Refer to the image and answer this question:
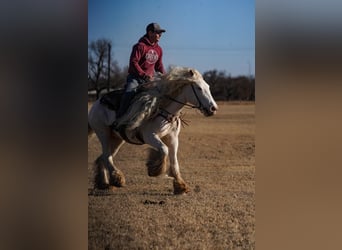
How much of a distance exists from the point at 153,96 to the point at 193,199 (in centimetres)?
85

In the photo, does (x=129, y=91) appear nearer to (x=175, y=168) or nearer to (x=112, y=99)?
(x=112, y=99)

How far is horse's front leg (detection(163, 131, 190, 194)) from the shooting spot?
3.92 metres

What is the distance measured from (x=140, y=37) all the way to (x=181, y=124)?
0.73 metres

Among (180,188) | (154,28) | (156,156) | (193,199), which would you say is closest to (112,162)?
(156,156)

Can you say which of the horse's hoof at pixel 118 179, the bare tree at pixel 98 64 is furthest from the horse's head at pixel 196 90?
→ the horse's hoof at pixel 118 179

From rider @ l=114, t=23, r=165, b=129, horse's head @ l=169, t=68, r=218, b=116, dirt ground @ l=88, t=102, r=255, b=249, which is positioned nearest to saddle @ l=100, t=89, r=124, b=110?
rider @ l=114, t=23, r=165, b=129

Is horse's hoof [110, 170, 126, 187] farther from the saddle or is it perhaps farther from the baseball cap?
the baseball cap

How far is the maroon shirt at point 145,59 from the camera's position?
3.87 m

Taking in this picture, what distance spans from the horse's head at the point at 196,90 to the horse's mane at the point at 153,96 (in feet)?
0.07

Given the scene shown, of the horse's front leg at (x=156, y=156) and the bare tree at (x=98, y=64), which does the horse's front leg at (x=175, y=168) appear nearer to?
the horse's front leg at (x=156, y=156)
